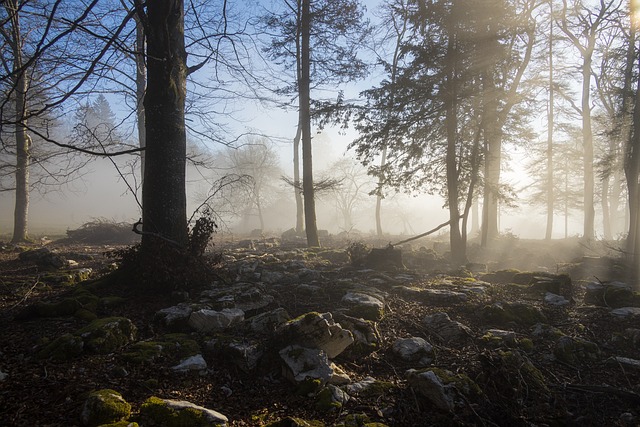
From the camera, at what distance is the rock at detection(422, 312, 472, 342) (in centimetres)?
422

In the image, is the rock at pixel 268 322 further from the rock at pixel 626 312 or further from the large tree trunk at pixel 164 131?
the rock at pixel 626 312

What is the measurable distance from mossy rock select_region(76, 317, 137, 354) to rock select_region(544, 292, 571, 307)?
6360mm

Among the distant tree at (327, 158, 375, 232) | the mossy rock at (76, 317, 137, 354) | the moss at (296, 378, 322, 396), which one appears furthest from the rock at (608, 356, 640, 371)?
the distant tree at (327, 158, 375, 232)

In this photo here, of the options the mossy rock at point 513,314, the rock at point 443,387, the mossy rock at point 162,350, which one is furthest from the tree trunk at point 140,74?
the mossy rock at point 513,314

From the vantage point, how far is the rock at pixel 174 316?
12.9 feet

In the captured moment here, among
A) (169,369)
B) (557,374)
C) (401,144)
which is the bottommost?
(557,374)

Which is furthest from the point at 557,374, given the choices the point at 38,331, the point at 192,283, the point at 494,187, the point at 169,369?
the point at 494,187

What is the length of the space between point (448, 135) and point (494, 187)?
3.12m

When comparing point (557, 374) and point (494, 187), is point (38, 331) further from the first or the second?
point (494, 187)

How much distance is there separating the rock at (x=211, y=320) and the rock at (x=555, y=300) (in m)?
5.26

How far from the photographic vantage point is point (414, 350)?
3.67m

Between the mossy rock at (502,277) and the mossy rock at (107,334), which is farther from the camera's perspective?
the mossy rock at (502,277)

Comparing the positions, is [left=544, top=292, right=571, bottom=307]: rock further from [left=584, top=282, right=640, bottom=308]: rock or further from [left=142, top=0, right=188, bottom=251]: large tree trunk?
[left=142, top=0, right=188, bottom=251]: large tree trunk

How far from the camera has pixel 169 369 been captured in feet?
9.98
